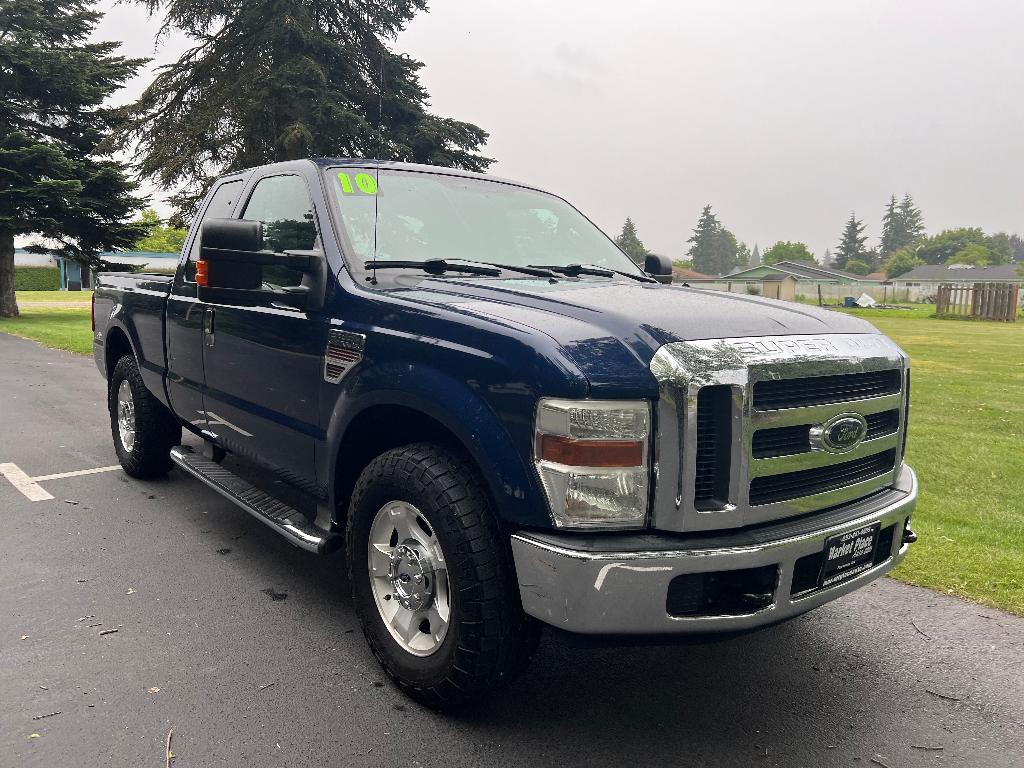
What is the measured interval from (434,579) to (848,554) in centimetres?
140

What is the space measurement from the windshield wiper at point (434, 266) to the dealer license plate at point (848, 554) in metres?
1.69


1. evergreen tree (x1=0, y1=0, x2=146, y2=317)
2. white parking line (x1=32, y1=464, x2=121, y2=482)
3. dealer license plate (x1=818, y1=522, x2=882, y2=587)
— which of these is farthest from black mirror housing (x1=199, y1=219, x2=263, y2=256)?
evergreen tree (x1=0, y1=0, x2=146, y2=317)

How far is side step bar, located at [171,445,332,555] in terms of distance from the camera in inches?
129

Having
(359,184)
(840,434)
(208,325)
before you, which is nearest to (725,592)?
(840,434)

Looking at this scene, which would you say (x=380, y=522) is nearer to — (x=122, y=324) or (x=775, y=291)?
(x=122, y=324)

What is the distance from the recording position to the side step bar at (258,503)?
328cm

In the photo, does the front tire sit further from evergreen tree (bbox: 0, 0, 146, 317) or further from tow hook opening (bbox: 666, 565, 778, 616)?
evergreen tree (bbox: 0, 0, 146, 317)

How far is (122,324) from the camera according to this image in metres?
5.54

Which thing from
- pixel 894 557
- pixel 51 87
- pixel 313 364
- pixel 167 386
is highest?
pixel 51 87

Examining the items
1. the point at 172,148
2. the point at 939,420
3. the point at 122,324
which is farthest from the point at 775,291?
the point at 122,324

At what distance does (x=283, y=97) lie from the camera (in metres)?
20.5

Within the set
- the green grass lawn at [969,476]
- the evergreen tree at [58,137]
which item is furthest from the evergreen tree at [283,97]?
the green grass lawn at [969,476]

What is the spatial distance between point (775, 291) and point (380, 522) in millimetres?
57565

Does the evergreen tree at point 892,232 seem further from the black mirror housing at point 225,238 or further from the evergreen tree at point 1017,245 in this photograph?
the black mirror housing at point 225,238
